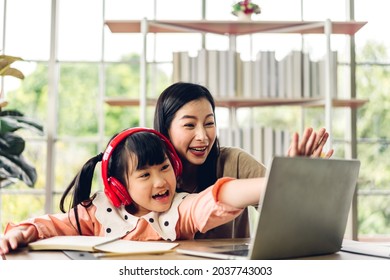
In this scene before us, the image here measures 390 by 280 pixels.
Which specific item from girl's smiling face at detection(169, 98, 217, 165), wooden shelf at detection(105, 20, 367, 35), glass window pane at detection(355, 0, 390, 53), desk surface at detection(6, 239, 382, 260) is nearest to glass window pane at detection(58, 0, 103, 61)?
wooden shelf at detection(105, 20, 367, 35)

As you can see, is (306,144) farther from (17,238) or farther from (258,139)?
(258,139)

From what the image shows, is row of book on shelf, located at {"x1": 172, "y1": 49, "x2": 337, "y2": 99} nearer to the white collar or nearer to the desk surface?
the white collar

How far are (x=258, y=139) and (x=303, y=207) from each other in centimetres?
203

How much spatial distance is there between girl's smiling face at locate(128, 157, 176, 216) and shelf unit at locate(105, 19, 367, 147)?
1531 mm

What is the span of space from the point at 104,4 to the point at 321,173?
262 centimetres

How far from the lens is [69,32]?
318 cm

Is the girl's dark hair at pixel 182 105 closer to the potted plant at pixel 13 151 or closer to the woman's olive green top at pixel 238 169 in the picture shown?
the woman's olive green top at pixel 238 169

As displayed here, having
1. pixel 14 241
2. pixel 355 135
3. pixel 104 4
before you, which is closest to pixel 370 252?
pixel 14 241

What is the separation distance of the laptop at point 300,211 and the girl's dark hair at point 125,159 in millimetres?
265

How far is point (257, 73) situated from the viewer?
9.32 feet

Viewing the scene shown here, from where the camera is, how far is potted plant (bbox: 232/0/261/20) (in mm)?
2830

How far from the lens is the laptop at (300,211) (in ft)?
2.44

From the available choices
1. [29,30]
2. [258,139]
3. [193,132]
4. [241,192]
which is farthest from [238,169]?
[29,30]

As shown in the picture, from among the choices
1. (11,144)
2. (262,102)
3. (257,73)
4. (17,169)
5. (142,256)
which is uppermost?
(257,73)
